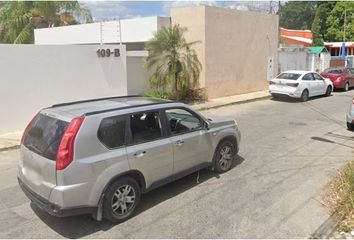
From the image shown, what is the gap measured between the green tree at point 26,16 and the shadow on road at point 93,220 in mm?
21046

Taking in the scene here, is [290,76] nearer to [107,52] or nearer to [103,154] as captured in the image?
[107,52]

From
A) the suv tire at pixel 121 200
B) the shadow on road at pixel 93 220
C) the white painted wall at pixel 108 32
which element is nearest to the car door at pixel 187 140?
the shadow on road at pixel 93 220

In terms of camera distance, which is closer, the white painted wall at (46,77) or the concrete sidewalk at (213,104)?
the concrete sidewalk at (213,104)

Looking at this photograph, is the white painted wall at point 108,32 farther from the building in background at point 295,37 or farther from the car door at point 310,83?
the building in background at point 295,37

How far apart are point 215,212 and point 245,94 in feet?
47.8

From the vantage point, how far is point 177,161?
18.3 feet

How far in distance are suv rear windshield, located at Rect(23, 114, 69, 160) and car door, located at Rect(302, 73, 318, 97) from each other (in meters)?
14.2

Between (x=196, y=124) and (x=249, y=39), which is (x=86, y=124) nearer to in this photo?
(x=196, y=124)

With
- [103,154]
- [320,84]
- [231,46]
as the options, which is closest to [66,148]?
[103,154]

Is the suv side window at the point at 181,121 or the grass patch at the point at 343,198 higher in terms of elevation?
the suv side window at the point at 181,121

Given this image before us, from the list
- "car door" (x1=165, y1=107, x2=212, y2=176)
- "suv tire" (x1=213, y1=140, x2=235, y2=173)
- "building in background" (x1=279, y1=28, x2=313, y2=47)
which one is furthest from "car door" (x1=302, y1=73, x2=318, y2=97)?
"building in background" (x1=279, y1=28, x2=313, y2=47)

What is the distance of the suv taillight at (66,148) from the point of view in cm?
429

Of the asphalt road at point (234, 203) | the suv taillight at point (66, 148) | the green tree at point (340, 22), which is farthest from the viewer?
the green tree at point (340, 22)

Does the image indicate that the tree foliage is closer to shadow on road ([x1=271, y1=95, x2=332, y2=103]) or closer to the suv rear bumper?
shadow on road ([x1=271, y1=95, x2=332, y2=103])
